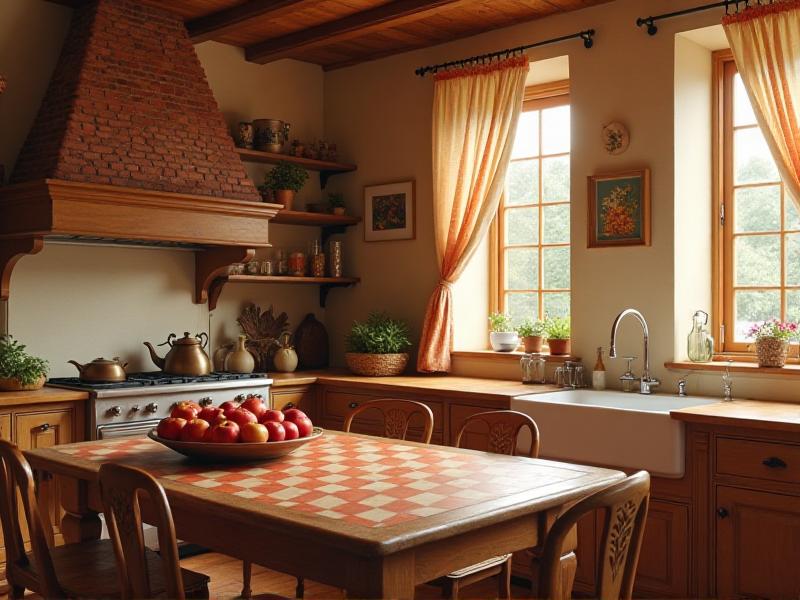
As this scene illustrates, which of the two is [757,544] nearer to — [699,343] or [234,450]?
[699,343]

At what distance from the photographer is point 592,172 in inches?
175

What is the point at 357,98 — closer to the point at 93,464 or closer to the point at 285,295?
the point at 285,295

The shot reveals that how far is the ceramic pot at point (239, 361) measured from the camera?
4934mm

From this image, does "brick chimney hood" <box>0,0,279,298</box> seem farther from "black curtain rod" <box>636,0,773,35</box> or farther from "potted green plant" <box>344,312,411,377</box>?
"black curtain rod" <box>636,0,773,35</box>

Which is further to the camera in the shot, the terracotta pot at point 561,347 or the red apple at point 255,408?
the terracotta pot at point 561,347

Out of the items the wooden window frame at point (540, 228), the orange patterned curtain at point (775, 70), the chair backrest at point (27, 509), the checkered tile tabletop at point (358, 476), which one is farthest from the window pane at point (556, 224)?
the chair backrest at point (27, 509)

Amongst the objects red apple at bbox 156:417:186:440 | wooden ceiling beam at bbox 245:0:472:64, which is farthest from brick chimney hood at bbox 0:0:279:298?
red apple at bbox 156:417:186:440

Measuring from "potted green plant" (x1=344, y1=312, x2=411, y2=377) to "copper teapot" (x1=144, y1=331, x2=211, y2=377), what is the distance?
85cm

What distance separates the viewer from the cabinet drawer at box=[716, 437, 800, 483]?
3174 mm

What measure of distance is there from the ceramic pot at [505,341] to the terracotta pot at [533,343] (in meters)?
0.14

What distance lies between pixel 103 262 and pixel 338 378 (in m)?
1.38

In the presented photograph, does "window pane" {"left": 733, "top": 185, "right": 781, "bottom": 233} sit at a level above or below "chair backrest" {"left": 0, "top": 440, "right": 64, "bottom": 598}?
above

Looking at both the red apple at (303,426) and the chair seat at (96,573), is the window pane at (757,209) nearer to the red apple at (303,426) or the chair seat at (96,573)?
the red apple at (303,426)

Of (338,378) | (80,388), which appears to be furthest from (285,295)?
(80,388)
